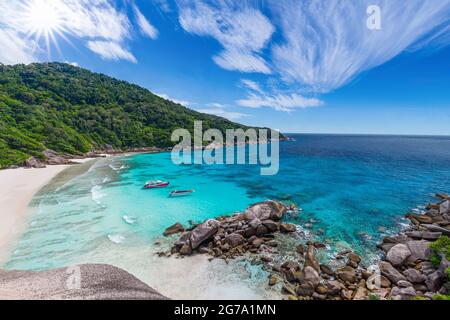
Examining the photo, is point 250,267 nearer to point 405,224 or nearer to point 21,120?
point 405,224

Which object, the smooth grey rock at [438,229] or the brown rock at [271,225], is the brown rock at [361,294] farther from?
the smooth grey rock at [438,229]

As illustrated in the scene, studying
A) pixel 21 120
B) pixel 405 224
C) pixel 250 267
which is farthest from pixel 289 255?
pixel 21 120

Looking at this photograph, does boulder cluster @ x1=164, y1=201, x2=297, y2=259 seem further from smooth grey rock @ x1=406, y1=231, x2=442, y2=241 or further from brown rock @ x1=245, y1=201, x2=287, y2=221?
smooth grey rock @ x1=406, y1=231, x2=442, y2=241

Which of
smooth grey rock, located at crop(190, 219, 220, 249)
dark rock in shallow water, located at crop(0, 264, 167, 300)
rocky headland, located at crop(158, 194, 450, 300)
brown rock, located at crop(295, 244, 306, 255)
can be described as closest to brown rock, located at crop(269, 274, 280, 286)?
rocky headland, located at crop(158, 194, 450, 300)

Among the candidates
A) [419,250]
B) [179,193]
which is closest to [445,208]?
[419,250]

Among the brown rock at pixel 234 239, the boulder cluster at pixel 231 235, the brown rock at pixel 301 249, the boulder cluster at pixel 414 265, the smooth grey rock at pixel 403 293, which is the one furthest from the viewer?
the brown rock at pixel 234 239

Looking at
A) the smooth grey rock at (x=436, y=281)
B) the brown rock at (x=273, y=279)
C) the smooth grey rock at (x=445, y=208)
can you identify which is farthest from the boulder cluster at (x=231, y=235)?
the smooth grey rock at (x=445, y=208)
